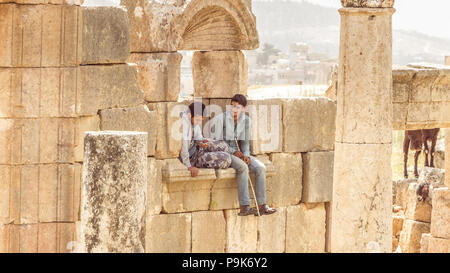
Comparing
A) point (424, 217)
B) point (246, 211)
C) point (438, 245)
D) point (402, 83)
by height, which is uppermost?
point (402, 83)

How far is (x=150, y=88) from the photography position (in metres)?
12.1

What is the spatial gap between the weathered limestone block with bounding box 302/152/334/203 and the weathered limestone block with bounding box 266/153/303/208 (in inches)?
3.0

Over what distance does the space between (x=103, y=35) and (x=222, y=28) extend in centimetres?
182

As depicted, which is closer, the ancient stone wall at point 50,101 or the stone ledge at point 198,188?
the ancient stone wall at point 50,101

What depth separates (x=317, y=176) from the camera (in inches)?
524

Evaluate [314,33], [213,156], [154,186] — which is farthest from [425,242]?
[314,33]

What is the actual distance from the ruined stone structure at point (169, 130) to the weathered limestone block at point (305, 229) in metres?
0.02

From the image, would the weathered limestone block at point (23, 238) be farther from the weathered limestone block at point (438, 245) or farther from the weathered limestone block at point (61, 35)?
the weathered limestone block at point (438, 245)

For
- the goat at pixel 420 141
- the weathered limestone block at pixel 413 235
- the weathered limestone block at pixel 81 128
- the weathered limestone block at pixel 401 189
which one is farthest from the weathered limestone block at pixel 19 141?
the goat at pixel 420 141

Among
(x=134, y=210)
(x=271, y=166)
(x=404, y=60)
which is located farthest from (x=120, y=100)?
Answer: (x=404, y=60)

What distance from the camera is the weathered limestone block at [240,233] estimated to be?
12.8m

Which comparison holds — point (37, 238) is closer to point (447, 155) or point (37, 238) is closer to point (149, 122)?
point (149, 122)

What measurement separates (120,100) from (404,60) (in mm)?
89319

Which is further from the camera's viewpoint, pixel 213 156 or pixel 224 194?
pixel 224 194
